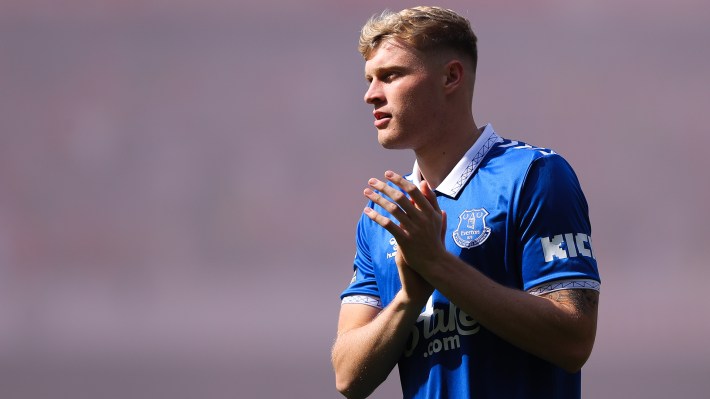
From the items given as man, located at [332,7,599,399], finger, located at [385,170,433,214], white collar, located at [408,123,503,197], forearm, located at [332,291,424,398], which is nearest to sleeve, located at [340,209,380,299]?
man, located at [332,7,599,399]

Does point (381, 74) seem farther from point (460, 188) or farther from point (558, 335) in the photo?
point (558, 335)

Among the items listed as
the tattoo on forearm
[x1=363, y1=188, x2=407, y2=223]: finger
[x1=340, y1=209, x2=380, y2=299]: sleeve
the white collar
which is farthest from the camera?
[x1=340, y1=209, x2=380, y2=299]: sleeve

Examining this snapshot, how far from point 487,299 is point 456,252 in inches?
7.9

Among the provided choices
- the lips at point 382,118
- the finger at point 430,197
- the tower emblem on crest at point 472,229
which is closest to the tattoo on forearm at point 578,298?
the tower emblem on crest at point 472,229

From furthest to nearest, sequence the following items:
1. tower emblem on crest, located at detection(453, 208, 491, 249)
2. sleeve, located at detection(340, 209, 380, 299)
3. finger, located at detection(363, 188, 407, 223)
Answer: sleeve, located at detection(340, 209, 380, 299)
tower emblem on crest, located at detection(453, 208, 491, 249)
finger, located at detection(363, 188, 407, 223)

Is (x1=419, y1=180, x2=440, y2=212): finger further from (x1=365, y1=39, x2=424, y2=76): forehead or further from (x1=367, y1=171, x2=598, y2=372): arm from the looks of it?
(x1=365, y1=39, x2=424, y2=76): forehead

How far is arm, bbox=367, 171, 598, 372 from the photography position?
1.92 metres

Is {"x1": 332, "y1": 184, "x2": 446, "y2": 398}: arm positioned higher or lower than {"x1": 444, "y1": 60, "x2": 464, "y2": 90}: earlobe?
lower

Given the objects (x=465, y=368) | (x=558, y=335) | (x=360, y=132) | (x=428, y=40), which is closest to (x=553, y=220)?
(x=558, y=335)

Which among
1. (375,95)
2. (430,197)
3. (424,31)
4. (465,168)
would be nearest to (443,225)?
(430,197)

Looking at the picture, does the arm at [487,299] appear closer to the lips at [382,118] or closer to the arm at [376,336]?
the arm at [376,336]

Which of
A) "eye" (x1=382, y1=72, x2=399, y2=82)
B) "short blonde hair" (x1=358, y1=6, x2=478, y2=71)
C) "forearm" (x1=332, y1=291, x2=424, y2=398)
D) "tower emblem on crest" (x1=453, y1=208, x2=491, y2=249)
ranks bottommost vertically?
"forearm" (x1=332, y1=291, x2=424, y2=398)

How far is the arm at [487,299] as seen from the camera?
1.92m

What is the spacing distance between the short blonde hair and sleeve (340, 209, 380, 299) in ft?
1.44
